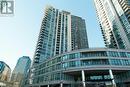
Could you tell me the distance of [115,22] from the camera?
305 feet

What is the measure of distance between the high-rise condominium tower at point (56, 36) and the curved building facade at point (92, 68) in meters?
33.9

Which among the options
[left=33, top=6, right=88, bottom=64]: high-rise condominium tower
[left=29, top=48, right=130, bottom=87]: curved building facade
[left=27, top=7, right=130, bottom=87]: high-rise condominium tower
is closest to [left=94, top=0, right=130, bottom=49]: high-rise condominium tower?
[left=33, top=6, right=88, bottom=64]: high-rise condominium tower

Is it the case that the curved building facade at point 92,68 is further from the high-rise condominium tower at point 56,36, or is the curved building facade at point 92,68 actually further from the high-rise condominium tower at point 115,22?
the high-rise condominium tower at point 56,36

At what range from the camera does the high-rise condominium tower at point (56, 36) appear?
93.0 meters

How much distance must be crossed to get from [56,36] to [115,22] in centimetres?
4385

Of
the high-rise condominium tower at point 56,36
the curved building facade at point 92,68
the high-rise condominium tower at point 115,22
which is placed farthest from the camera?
the high-rise condominium tower at point 56,36

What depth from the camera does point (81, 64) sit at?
166ft

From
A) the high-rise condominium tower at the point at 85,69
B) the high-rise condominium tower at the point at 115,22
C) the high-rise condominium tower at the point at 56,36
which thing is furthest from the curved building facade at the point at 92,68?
the high-rise condominium tower at the point at 56,36

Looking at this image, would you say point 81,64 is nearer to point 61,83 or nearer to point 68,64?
point 68,64

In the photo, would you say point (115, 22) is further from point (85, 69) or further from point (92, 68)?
point (85, 69)

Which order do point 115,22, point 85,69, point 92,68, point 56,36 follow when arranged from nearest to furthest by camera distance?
1. point 92,68
2. point 85,69
3. point 115,22
4. point 56,36

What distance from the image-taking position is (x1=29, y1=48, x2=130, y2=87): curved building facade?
49.1 meters

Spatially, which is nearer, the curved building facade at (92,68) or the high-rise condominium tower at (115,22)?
the curved building facade at (92,68)

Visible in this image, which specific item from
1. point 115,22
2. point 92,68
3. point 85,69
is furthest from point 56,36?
point 92,68
